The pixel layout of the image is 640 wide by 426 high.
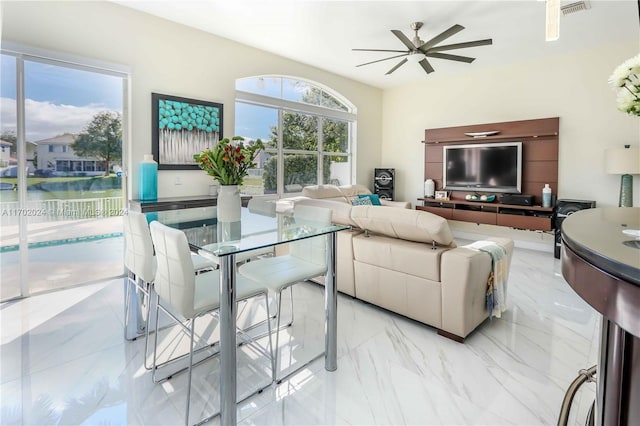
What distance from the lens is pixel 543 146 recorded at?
17.3 feet

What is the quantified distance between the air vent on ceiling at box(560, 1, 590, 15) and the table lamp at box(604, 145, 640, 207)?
1823 millimetres

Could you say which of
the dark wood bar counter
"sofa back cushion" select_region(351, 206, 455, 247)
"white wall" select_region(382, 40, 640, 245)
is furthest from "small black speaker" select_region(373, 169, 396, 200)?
the dark wood bar counter

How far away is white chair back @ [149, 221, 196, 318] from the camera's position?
160 centimetres

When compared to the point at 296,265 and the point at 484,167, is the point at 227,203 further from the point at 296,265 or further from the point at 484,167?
the point at 484,167

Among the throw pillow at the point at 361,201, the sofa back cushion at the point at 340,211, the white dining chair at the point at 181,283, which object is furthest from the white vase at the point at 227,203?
the throw pillow at the point at 361,201

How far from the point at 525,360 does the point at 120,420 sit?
7.86ft

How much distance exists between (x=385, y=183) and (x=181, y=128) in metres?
4.01

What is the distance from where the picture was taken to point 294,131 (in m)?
5.82

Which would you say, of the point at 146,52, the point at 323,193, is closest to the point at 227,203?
the point at 146,52

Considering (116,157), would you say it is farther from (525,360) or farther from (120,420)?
(525,360)

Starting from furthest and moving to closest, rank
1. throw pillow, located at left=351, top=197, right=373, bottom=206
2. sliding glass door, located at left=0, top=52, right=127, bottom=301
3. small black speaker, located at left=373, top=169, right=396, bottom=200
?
small black speaker, located at left=373, top=169, right=396, bottom=200 → throw pillow, located at left=351, top=197, right=373, bottom=206 → sliding glass door, located at left=0, top=52, right=127, bottom=301

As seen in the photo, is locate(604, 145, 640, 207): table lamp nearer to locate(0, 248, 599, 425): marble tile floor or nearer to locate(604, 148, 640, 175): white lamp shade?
locate(604, 148, 640, 175): white lamp shade

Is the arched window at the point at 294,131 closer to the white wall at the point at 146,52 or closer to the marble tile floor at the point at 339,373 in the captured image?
the white wall at the point at 146,52

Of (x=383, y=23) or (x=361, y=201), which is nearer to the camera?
(x=383, y=23)
